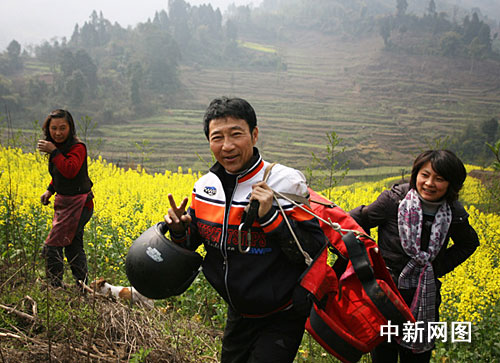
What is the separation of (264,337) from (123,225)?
12.2 ft

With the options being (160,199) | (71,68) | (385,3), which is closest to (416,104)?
(71,68)

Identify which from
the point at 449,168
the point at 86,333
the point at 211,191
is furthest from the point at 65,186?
the point at 449,168

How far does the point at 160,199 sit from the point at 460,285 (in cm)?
421

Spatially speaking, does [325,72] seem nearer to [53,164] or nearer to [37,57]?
[37,57]

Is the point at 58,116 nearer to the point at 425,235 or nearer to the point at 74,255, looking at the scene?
the point at 74,255

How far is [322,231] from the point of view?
152 centimetres

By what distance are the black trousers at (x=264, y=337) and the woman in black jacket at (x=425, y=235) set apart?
0.74m

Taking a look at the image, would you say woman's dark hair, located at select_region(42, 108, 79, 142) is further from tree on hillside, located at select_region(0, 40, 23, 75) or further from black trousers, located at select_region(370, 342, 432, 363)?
tree on hillside, located at select_region(0, 40, 23, 75)

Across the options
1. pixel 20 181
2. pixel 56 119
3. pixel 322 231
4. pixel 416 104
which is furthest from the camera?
pixel 416 104

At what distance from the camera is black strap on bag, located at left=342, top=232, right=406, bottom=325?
4.84 feet

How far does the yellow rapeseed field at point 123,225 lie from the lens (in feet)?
11.1

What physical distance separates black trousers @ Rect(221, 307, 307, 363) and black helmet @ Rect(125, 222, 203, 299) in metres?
0.34

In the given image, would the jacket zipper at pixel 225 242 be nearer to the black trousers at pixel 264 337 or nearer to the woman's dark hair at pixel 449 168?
the black trousers at pixel 264 337

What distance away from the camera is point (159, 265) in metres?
1.61
